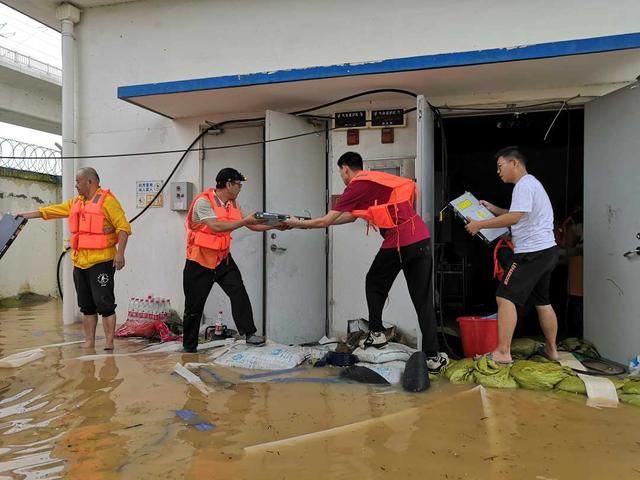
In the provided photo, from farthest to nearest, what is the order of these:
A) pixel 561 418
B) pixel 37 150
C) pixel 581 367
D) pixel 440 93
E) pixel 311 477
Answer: pixel 37 150, pixel 440 93, pixel 581 367, pixel 561 418, pixel 311 477

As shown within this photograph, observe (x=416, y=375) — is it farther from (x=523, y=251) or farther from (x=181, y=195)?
(x=181, y=195)

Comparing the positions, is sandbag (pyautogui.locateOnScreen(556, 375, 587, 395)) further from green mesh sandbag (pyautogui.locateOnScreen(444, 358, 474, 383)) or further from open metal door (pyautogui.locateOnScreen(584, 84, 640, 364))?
open metal door (pyautogui.locateOnScreen(584, 84, 640, 364))

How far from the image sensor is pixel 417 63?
446 cm

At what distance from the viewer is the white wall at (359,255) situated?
214 inches

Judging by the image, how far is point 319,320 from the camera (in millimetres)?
5605

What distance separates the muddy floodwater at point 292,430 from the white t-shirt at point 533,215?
3.73ft

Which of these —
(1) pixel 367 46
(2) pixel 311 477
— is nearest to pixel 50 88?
(1) pixel 367 46

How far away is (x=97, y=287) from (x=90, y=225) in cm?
58

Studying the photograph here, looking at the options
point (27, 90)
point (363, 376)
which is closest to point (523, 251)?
point (363, 376)

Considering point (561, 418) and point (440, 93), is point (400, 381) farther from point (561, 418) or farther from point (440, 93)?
point (440, 93)

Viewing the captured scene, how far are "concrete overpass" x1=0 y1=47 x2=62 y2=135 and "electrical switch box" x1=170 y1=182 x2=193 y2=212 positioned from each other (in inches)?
343

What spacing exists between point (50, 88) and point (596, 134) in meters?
13.0

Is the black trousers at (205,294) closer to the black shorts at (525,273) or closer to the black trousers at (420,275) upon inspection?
the black trousers at (420,275)

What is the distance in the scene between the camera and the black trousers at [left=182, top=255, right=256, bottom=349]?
4945mm
